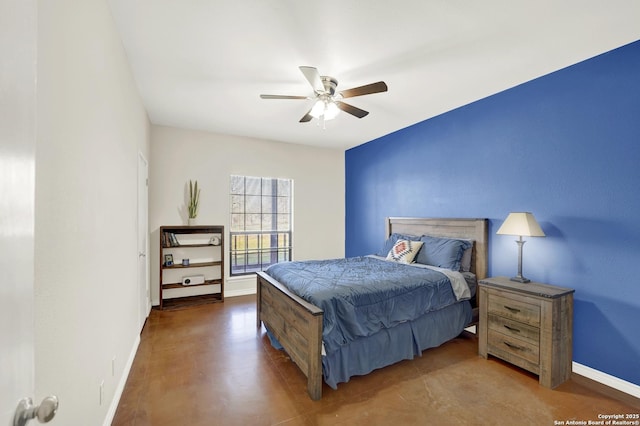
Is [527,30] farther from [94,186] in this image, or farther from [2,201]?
[94,186]

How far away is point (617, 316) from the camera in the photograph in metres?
2.37

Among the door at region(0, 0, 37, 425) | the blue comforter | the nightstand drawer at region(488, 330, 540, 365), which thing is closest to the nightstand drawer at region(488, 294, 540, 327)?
the nightstand drawer at region(488, 330, 540, 365)

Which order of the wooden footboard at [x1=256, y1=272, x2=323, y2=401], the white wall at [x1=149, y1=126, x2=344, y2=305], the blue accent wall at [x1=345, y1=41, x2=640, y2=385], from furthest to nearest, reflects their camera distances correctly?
the white wall at [x1=149, y1=126, x2=344, y2=305] < the blue accent wall at [x1=345, y1=41, x2=640, y2=385] < the wooden footboard at [x1=256, y1=272, x2=323, y2=401]

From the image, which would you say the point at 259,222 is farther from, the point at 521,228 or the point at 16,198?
the point at 16,198

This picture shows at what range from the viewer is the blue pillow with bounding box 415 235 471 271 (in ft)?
11.1

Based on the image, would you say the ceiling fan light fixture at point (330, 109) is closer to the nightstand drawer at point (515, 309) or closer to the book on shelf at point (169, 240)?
the nightstand drawer at point (515, 309)

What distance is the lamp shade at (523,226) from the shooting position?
8.63 ft

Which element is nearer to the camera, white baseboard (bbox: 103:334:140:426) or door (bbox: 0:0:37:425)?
door (bbox: 0:0:37:425)

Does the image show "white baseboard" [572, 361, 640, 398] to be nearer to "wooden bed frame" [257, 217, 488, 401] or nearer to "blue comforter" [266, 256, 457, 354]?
"wooden bed frame" [257, 217, 488, 401]

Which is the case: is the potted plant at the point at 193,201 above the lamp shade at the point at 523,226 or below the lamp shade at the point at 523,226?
above

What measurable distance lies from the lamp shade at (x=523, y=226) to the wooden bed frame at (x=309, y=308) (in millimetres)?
587

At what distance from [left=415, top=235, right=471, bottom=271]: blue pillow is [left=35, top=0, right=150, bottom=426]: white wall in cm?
323

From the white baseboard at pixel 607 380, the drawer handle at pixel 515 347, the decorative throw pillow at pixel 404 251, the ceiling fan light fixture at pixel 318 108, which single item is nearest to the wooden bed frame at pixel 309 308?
the decorative throw pillow at pixel 404 251

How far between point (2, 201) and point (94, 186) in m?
1.36
